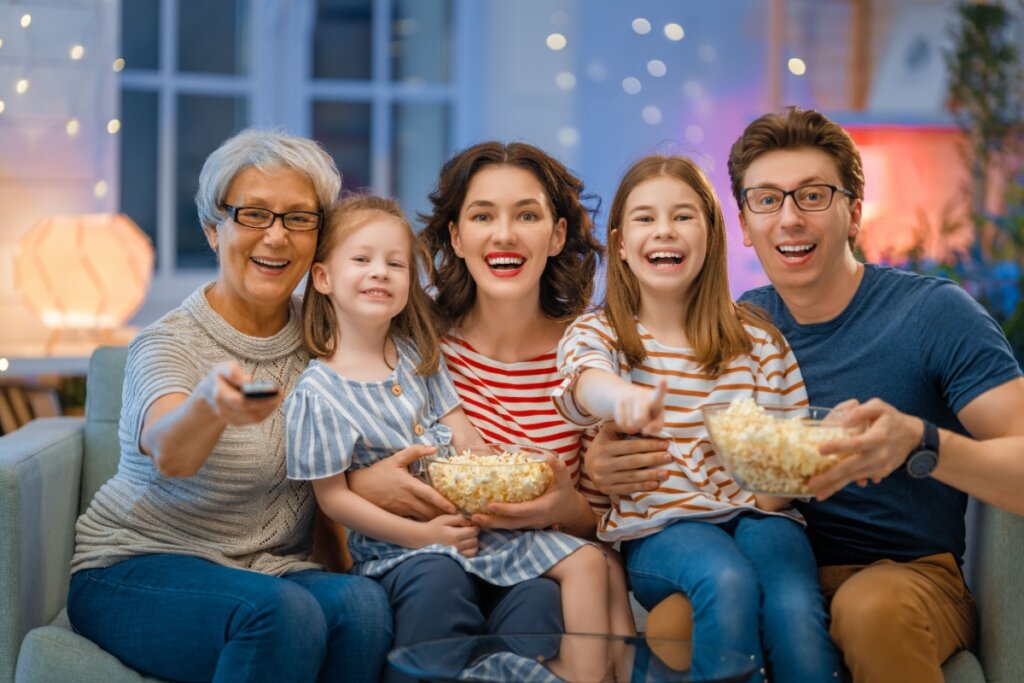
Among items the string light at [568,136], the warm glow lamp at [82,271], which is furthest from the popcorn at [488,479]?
the string light at [568,136]

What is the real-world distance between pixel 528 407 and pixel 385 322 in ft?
1.03

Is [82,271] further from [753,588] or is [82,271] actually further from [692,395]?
[753,588]

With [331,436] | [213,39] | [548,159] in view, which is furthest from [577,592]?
[213,39]

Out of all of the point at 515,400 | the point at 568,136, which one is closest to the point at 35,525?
the point at 515,400

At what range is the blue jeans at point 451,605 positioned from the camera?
189 centimetres

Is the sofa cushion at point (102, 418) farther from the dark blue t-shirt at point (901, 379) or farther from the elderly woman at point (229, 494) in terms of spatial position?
the dark blue t-shirt at point (901, 379)

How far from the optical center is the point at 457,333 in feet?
7.63

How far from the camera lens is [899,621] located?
71.1 inches

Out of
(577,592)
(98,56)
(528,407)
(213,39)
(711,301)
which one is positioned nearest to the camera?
(577,592)

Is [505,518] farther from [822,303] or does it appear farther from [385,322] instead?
[822,303]

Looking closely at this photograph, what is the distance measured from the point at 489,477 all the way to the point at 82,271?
2589mm

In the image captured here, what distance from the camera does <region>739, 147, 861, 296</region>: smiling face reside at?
2096mm

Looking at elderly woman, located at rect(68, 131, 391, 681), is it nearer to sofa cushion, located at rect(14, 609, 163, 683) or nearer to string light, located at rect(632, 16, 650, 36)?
sofa cushion, located at rect(14, 609, 163, 683)

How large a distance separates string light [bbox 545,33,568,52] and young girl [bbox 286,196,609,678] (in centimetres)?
363
